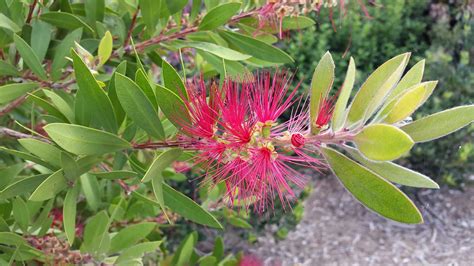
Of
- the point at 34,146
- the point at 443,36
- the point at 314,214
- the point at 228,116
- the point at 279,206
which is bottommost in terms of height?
the point at 314,214

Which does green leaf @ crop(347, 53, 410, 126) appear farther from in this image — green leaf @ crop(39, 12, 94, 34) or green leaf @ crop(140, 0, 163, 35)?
green leaf @ crop(39, 12, 94, 34)

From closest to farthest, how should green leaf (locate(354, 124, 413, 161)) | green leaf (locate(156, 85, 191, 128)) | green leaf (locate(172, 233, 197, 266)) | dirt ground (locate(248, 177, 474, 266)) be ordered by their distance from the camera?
green leaf (locate(354, 124, 413, 161))
green leaf (locate(156, 85, 191, 128))
green leaf (locate(172, 233, 197, 266))
dirt ground (locate(248, 177, 474, 266))

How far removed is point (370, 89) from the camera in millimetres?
759

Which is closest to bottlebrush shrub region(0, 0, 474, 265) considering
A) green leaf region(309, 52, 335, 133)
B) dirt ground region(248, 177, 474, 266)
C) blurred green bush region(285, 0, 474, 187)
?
green leaf region(309, 52, 335, 133)

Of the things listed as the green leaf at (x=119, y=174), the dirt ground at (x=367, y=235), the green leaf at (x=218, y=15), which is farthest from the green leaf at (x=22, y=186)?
the dirt ground at (x=367, y=235)

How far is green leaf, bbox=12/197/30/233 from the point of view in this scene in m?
1.22

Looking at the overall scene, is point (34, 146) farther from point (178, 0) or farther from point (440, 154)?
point (440, 154)

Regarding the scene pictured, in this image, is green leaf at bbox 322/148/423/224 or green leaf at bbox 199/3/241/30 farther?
green leaf at bbox 199/3/241/30

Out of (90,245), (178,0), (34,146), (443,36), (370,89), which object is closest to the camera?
(370,89)

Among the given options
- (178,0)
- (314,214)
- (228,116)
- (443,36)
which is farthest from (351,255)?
(228,116)

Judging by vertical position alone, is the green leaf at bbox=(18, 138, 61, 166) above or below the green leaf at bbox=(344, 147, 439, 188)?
Answer: below

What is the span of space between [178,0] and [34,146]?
0.38 metres

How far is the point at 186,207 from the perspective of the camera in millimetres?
1089

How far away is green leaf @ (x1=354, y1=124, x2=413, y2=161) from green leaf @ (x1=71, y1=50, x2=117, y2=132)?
446mm
